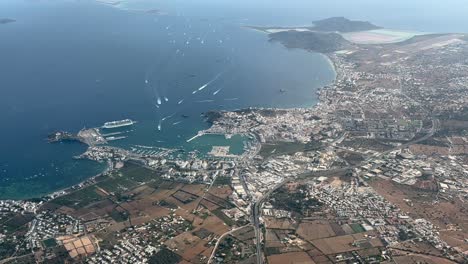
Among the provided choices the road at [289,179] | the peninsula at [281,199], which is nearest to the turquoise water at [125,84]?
the peninsula at [281,199]

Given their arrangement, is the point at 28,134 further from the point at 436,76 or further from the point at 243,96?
the point at 436,76

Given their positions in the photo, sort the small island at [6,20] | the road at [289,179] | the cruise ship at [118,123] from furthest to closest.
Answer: the small island at [6,20] → the cruise ship at [118,123] → the road at [289,179]

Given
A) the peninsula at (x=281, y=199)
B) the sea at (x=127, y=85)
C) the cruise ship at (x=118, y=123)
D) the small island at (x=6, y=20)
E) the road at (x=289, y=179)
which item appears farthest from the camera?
the small island at (x=6, y=20)

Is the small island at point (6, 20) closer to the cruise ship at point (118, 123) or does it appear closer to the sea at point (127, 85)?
the sea at point (127, 85)

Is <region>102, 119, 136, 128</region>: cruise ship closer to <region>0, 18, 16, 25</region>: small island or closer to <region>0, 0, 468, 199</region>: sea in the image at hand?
<region>0, 0, 468, 199</region>: sea

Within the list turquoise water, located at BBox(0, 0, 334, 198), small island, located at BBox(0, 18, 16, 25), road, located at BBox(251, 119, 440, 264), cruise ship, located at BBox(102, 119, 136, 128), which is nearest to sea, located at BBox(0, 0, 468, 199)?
turquoise water, located at BBox(0, 0, 334, 198)

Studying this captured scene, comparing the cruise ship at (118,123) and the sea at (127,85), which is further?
the cruise ship at (118,123)

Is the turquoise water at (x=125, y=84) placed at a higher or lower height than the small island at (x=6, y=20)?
lower

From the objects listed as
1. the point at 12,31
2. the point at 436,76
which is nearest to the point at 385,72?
the point at 436,76
